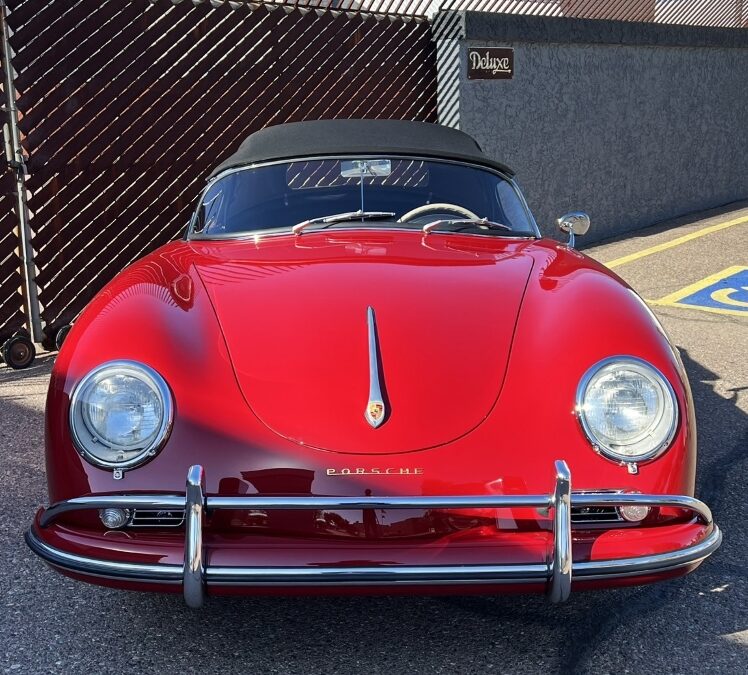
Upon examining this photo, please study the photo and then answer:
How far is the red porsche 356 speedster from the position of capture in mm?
2271

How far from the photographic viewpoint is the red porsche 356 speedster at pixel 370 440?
2271 millimetres

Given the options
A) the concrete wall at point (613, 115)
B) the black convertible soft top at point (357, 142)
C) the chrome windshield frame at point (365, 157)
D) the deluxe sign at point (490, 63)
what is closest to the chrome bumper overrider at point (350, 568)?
the chrome windshield frame at point (365, 157)

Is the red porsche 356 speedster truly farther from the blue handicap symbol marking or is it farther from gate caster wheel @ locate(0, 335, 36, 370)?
the blue handicap symbol marking

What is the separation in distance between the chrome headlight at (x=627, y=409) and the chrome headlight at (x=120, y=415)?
108 cm

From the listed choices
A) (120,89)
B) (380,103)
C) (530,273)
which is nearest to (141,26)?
(120,89)

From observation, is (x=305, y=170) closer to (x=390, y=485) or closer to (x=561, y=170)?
(x=390, y=485)

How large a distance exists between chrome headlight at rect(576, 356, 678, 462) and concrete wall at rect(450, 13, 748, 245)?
22.9 ft

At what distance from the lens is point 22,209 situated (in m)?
6.20

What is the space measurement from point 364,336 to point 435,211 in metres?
1.30

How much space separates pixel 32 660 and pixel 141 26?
542 cm

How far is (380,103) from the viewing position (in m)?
8.80

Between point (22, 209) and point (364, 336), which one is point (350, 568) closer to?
point (364, 336)

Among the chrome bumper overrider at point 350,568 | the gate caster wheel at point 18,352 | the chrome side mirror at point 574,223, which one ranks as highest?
the chrome side mirror at point 574,223

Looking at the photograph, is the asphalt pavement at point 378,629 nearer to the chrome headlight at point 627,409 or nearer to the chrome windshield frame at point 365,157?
the chrome headlight at point 627,409
